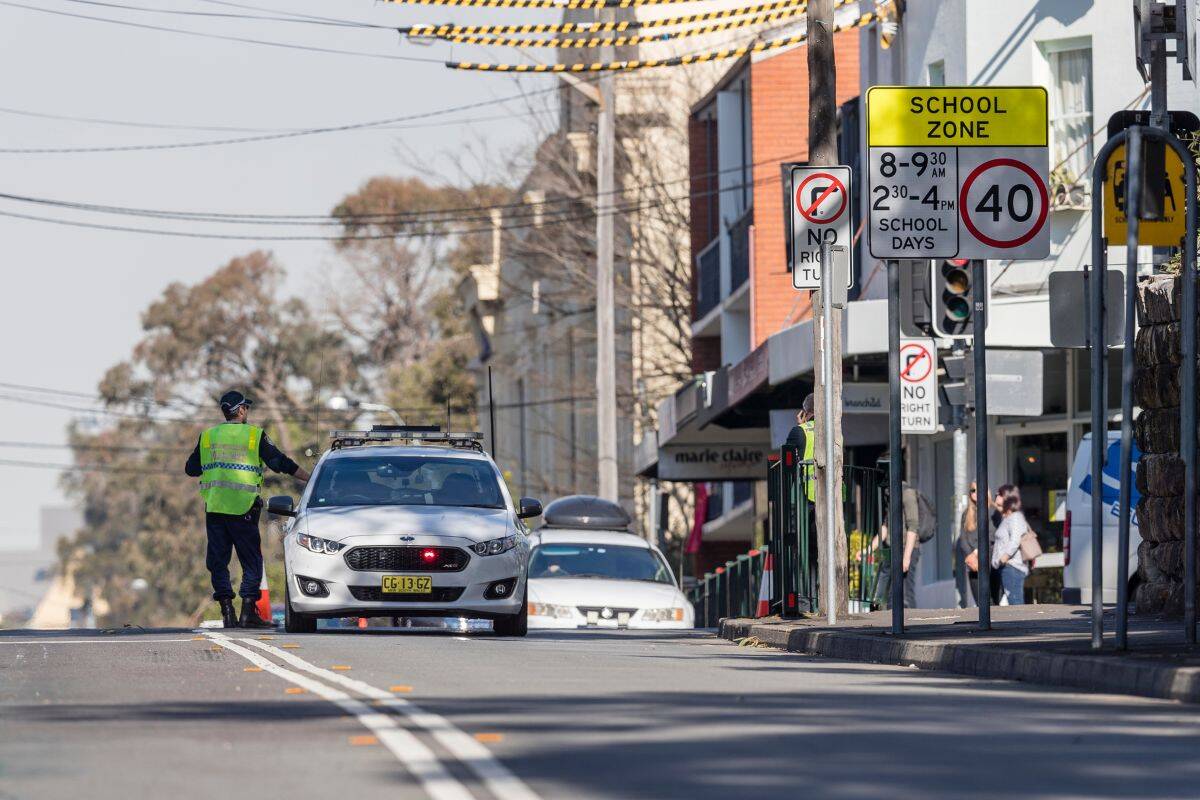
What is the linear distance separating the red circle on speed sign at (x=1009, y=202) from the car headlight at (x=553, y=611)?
9002 mm

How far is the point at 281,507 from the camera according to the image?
19250mm

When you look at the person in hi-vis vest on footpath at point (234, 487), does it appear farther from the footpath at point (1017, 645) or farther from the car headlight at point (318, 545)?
the footpath at point (1017, 645)

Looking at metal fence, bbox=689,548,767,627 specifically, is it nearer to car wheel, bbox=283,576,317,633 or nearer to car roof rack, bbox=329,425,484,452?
car roof rack, bbox=329,425,484,452

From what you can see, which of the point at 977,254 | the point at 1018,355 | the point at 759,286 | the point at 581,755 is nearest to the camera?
the point at 581,755

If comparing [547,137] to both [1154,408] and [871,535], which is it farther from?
[1154,408]

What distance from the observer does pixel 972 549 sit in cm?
2405

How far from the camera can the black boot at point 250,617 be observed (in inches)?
798

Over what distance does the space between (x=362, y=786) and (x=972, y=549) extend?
16.9 m

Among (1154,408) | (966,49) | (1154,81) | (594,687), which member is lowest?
(594,687)

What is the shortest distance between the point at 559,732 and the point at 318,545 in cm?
945

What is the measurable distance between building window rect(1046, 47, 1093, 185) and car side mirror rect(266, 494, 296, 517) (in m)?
11.5

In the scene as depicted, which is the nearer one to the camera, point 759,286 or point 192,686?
point 192,686

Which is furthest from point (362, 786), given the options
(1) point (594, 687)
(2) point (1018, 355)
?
(2) point (1018, 355)

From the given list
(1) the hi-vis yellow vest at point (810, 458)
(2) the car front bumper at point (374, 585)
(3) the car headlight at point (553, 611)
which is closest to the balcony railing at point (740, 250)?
(3) the car headlight at point (553, 611)
